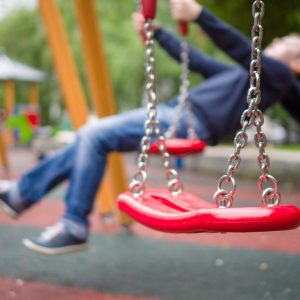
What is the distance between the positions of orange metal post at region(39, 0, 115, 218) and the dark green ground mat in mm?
555

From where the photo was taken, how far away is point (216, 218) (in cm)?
88

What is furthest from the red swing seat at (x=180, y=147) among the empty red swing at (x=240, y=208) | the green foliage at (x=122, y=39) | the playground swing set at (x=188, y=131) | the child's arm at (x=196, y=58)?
the green foliage at (x=122, y=39)

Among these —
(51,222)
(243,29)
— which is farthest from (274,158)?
(51,222)

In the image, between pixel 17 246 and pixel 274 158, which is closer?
pixel 17 246

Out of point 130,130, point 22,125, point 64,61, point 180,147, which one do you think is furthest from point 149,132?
point 22,125

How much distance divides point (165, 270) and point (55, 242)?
457mm

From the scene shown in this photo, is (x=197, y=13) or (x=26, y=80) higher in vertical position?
(x=197, y=13)

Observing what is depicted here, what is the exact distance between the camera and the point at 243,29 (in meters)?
4.70

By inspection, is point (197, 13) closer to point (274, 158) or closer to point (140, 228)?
point (140, 228)

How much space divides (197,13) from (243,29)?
127 inches

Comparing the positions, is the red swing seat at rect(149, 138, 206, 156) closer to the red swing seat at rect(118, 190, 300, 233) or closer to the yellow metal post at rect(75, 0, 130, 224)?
the red swing seat at rect(118, 190, 300, 233)

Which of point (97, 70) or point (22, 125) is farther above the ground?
point (97, 70)

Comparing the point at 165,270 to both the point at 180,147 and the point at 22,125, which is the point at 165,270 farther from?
the point at 22,125

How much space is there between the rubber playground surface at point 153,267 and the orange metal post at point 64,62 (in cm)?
46
